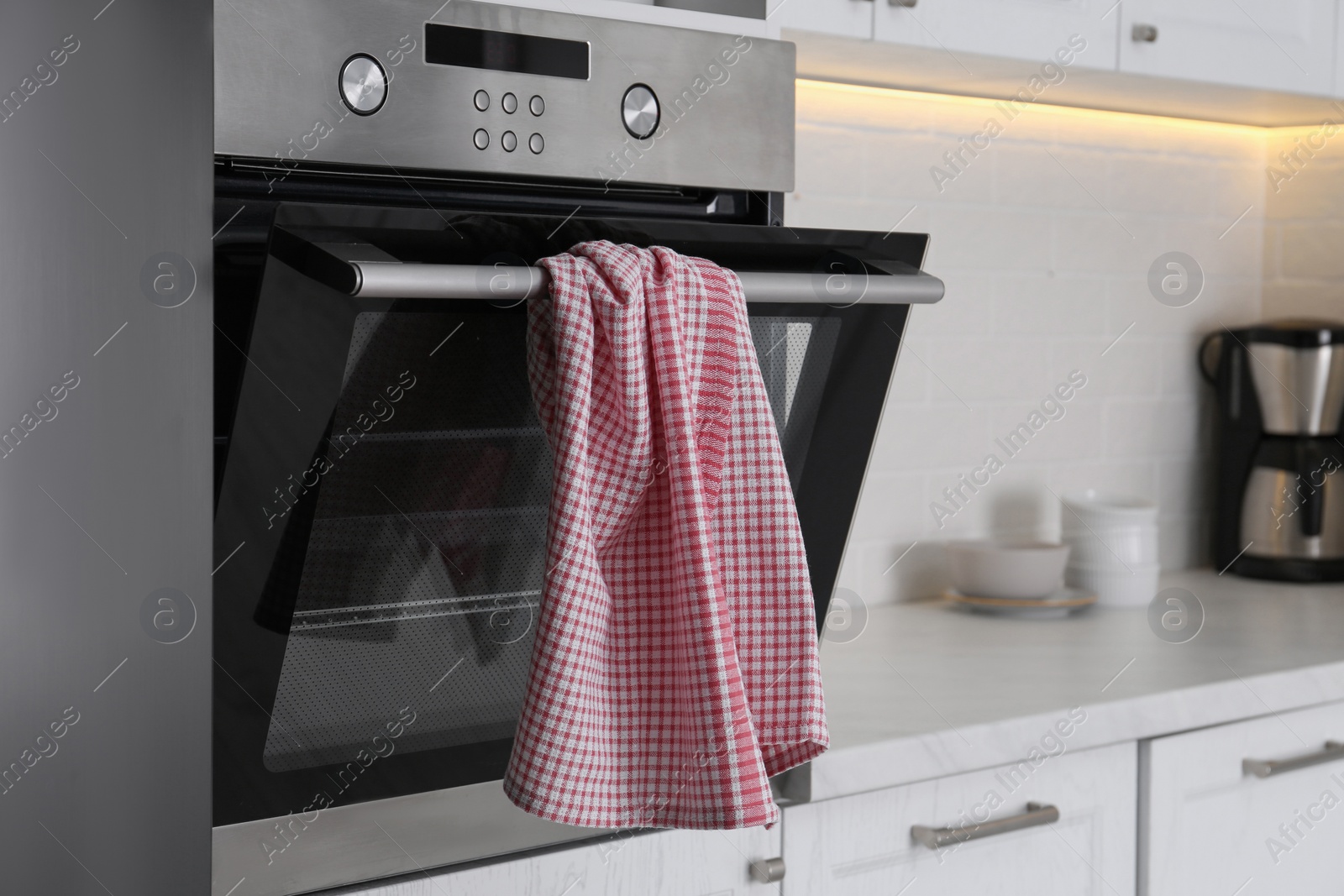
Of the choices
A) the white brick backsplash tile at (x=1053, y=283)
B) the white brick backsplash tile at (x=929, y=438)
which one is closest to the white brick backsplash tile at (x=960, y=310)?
the white brick backsplash tile at (x=1053, y=283)

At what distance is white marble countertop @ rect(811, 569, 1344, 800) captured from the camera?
111cm

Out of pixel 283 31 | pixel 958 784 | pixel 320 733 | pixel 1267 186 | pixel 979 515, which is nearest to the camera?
pixel 283 31

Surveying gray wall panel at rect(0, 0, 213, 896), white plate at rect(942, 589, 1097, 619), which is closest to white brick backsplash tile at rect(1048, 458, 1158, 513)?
white plate at rect(942, 589, 1097, 619)

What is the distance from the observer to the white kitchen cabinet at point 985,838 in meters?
1.07

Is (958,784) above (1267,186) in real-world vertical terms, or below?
below

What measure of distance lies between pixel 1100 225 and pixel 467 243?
1.31m

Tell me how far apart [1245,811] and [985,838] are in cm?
35

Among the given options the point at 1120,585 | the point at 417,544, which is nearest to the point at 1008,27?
the point at 1120,585

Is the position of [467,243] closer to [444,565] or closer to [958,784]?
[444,565]

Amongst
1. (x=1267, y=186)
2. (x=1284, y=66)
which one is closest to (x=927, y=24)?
(x=1284, y=66)

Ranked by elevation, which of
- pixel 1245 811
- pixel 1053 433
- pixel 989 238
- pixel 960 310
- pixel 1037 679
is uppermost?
pixel 989 238

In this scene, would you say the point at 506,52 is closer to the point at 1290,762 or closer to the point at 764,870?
the point at 764,870

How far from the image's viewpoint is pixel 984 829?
1138mm

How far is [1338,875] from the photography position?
139 cm
